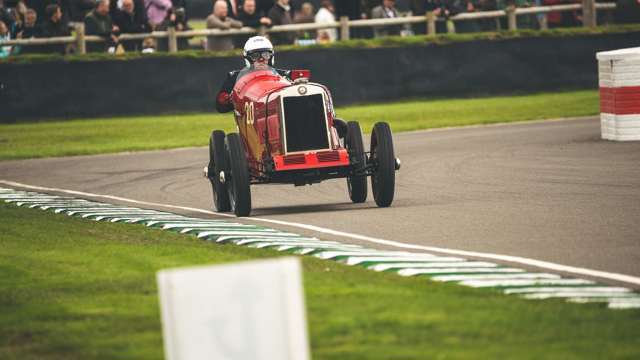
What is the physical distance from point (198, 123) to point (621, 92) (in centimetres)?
985

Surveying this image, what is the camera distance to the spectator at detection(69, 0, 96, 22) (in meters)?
32.0

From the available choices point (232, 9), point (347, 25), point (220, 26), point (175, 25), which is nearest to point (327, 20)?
point (347, 25)

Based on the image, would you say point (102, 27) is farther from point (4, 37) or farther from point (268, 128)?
point (268, 128)

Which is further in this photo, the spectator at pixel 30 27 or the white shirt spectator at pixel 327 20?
the white shirt spectator at pixel 327 20

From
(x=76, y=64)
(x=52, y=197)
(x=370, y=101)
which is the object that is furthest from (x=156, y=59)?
(x=52, y=197)

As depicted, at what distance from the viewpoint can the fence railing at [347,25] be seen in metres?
28.5

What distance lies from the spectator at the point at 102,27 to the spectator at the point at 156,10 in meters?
1.26

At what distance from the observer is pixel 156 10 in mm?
30734

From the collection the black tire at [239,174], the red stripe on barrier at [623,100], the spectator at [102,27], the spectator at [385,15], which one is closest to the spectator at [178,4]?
the spectator at [102,27]

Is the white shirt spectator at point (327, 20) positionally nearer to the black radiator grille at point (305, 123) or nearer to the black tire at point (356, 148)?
the black tire at point (356, 148)

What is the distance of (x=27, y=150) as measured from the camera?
2469cm

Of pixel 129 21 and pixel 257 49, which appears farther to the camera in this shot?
pixel 129 21

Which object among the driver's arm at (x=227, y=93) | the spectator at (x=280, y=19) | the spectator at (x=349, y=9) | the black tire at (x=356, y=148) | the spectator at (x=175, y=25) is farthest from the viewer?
the spectator at (x=349, y=9)

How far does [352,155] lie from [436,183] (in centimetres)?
240
